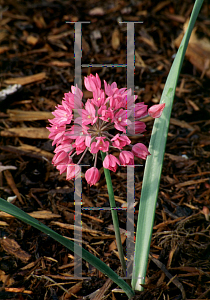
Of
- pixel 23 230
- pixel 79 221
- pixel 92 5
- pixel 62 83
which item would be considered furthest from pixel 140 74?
pixel 23 230

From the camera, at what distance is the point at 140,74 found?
3.02 meters

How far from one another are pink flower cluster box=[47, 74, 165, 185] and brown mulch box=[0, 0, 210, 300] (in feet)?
2.40

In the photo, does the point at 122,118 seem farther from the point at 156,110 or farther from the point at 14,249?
the point at 14,249

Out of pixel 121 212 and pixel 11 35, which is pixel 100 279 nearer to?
pixel 121 212

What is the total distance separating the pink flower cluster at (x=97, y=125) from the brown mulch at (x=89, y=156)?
2.40ft

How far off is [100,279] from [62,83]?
1.82 m

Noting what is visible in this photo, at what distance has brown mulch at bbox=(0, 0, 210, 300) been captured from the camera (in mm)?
1757

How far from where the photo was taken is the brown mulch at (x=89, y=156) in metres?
1.76

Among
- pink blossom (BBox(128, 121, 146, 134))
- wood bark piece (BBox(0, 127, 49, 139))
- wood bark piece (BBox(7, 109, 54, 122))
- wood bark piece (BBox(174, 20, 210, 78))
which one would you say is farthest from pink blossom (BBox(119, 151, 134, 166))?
wood bark piece (BBox(174, 20, 210, 78))

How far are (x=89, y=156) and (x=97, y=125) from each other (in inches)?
43.3

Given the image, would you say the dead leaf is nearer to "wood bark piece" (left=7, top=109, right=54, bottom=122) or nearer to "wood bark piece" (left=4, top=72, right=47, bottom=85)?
"wood bark piece" (left=7, top=109, right=54, bottom=122)

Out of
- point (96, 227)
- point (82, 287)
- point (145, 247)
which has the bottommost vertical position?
point (82, 287)

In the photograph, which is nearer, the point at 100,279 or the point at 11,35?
the point at 100,279

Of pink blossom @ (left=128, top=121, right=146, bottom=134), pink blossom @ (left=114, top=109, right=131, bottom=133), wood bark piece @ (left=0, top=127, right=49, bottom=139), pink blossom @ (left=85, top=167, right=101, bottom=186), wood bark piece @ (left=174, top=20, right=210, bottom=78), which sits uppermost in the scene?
wood bark piece @ (left=174, top=20, right=210, bottom=78)
